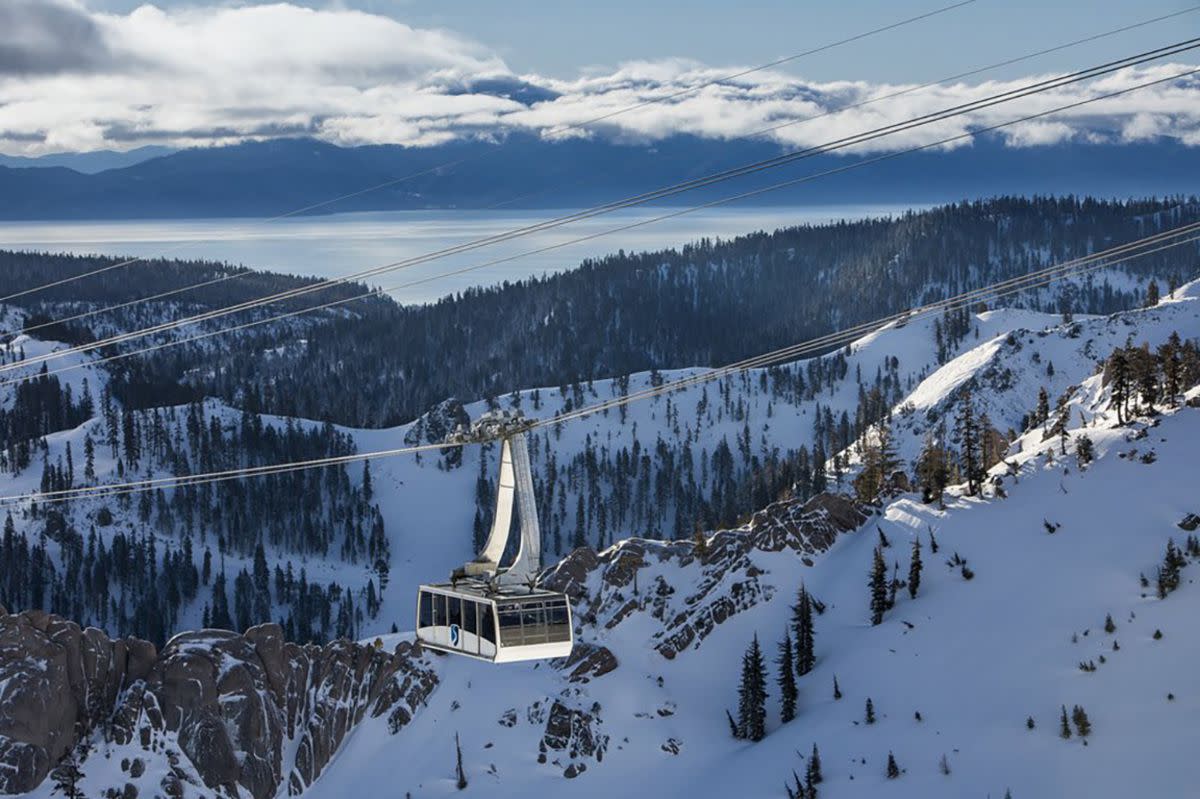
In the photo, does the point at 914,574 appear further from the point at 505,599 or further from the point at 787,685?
the point at 505,599

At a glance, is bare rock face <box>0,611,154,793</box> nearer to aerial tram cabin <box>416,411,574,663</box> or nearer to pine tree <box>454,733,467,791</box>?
pine tree <box>454,733,467,791</box>

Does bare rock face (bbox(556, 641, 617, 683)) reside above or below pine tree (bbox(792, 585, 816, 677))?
below

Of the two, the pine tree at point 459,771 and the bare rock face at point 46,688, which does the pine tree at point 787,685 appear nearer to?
the pine tree at point 459,771

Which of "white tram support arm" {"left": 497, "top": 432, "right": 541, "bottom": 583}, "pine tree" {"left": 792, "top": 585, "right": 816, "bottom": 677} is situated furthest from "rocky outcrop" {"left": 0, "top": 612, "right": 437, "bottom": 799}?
"white tram support arm" {"left": 497, "top": 432, "right": 541, "bottom": 583}

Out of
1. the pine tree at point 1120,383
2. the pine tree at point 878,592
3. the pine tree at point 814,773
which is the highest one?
the pine tree at point 1120,383

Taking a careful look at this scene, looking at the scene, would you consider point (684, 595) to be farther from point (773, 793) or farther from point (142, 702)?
point (142, 702)

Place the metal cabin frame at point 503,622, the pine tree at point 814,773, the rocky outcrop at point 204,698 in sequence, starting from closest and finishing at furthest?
the metal cabin frame at point 503,622, the pine tree at point 814,773, the rocky outcrop at point 204,698

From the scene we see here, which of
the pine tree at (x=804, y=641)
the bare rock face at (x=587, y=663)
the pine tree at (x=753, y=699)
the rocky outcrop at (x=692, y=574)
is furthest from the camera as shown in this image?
the rocky outcrop at (x=692, y=574)

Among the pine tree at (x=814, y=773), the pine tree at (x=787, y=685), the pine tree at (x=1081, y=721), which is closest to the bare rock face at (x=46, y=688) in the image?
the pine tree at (x=787, y=685)
